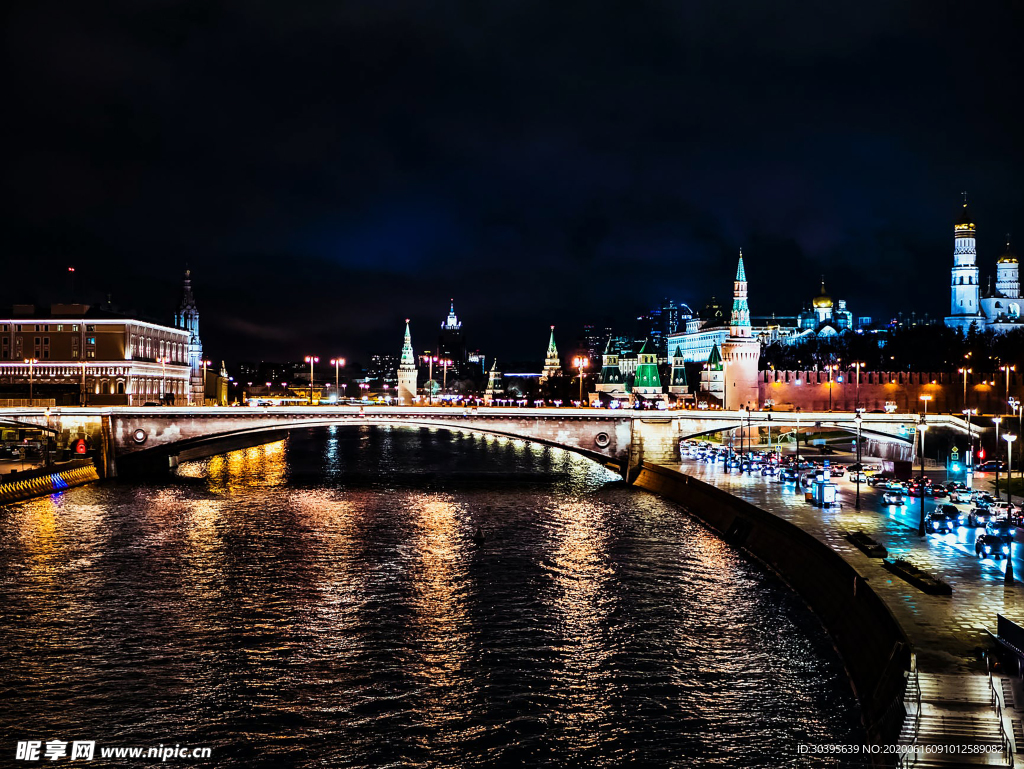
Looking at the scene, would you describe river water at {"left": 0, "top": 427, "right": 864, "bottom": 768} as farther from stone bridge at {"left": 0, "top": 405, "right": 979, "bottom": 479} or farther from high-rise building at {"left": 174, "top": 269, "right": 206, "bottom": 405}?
high-rise building at {"left": 174, "top": 269, "right": 206, "bottom": 405}

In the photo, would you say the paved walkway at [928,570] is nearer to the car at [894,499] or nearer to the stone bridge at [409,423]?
the car at [894,499]

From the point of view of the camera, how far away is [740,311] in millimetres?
141750

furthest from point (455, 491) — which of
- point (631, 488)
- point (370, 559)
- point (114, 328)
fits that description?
point (114, 328)

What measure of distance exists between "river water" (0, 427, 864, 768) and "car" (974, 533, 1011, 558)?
24.3 ft

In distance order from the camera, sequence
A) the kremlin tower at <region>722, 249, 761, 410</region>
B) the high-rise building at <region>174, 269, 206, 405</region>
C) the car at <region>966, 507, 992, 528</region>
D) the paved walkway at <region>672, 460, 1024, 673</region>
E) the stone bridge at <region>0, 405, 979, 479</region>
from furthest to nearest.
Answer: the high-rise building at <region>174, 269, 206, 405</region> → the kremlin tower at <region>722, 249, 761, 410</region> → the stone bridge at <region>0, 405, 979, 479</region> → the car at <region>966, 507, 992, 528</region> → the paved walkway at <region>672, 460, 1024, 673</region>

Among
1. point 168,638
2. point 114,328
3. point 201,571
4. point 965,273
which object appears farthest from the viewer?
point 965,273

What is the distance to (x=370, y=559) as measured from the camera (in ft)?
147

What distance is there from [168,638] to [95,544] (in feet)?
57.2

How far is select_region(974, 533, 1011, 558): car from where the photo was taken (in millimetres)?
36656

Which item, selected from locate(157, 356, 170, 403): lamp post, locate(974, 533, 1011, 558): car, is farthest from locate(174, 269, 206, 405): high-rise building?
locate(974, 533, 1011, 558): car

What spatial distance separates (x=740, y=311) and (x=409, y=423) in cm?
7709

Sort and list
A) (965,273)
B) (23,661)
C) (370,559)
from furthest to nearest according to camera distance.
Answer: (965,273)
(370,559)
(23,661)

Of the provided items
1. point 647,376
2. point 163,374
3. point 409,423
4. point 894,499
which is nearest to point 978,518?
point 894,499

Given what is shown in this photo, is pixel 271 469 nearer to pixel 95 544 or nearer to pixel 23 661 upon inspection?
pixel 95 544
